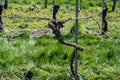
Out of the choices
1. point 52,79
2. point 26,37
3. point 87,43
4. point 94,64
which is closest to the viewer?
point 52,79

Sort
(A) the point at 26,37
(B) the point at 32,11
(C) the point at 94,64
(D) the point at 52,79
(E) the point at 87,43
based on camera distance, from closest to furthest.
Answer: (D) the point at 52,79
(C) the point at 94,64
(E) the point at 87,43
(A) the point at 26,37
(B) the point at 32,11

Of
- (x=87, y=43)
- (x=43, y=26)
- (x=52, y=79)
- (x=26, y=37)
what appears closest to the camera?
(x=52, y=79)

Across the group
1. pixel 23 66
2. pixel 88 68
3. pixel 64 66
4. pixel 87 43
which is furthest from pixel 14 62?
pixel 87 43

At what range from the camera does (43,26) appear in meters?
15.6

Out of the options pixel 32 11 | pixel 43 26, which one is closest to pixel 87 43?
pixel 43 26

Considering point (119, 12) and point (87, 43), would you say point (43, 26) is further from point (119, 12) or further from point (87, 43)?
point (119, 12)

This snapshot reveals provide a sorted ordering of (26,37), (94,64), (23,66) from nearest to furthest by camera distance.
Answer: (23,66), (94,64), (26,37)

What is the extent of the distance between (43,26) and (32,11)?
254 inches

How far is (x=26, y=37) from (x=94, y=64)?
12.9 feet

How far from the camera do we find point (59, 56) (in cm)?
780

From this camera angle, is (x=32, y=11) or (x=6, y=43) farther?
(x=32, y=11)

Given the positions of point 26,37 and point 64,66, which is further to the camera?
point 26,37

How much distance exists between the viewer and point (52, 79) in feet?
21.0

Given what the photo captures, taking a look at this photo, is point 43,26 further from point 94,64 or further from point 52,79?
point 52,79
